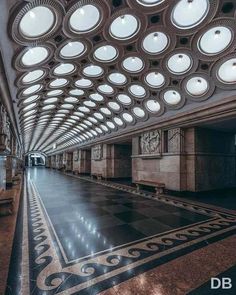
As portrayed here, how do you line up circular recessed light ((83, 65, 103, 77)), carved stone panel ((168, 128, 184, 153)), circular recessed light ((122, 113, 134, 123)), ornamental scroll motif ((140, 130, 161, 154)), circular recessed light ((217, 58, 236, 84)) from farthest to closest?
circular recessed light ((122, 113, 134, 123)) < ornamental scroll motif ((140, 130, 161, 154)) < carved stone panel ((168, 128, 184, 153)) < circular recessed light ((83, 65, 103, 77)) < circular recessed light ((217, 58, 236, 84))

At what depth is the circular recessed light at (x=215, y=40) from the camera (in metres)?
6.26

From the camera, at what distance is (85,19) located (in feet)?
19.8

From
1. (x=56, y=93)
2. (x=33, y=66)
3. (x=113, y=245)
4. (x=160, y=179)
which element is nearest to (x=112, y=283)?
(x=113, y=245)

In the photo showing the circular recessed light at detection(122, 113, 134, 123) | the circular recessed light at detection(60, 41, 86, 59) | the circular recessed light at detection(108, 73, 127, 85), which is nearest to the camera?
the circular recessed light at detection(60, 41, 86, 59)

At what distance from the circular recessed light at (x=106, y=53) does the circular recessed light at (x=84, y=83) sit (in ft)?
9.45

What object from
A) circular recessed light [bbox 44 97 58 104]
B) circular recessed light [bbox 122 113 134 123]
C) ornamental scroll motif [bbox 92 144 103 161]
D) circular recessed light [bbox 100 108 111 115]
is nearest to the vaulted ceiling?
circular recessed light [bbox 44 97 58 104]

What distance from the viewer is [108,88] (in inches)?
478

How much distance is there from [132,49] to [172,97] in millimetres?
3751

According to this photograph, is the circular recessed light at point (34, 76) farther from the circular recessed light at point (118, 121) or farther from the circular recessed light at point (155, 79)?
the circular recessed light at point (118, 121)

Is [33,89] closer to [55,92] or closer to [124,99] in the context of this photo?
[55,92]

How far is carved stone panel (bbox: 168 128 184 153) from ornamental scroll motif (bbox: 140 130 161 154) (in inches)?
31.7

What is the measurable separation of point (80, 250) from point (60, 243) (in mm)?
570

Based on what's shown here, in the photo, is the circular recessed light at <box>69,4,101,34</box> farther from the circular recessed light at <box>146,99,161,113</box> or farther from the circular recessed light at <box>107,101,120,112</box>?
the circular recessed light at <box>107,101,120,112</box>

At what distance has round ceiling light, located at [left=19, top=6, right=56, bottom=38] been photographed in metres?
5.07
